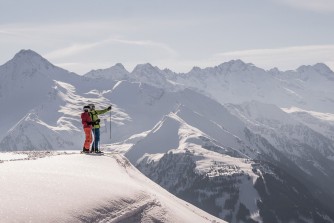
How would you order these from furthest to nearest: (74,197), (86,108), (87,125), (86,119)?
(87,125), (86,119), (86,108), (74,197)

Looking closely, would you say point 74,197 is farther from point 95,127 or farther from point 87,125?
point 95,127

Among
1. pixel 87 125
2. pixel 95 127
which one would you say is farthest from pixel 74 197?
pixel 95 127

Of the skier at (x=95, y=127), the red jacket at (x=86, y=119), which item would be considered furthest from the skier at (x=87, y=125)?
the skier at (x=95, y=127)

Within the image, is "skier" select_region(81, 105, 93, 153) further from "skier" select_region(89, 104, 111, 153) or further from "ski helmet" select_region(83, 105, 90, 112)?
"skier" select_region(89, 104, 111, 153)

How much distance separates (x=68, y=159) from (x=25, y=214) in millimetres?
10790

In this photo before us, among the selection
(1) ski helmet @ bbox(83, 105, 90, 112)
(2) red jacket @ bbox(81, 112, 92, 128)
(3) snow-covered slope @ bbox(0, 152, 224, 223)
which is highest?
(1) ski helmet @ bbox(83, 105, 90, 112)

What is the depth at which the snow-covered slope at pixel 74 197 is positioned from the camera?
15.6 m

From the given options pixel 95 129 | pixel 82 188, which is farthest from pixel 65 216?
pixel 95 129

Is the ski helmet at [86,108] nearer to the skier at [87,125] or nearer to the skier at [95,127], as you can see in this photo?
the skier at [87,125]

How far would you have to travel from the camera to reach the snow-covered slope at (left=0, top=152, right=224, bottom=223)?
1559 cm

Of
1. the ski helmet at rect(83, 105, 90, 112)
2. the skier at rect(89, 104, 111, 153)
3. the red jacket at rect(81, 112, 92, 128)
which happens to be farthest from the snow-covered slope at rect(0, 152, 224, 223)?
the skier at rect(89, 104, 111, 153)

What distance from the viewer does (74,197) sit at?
Result: 57.0ft

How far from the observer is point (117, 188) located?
1973 centimetres

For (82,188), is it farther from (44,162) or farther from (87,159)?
(87,159)
